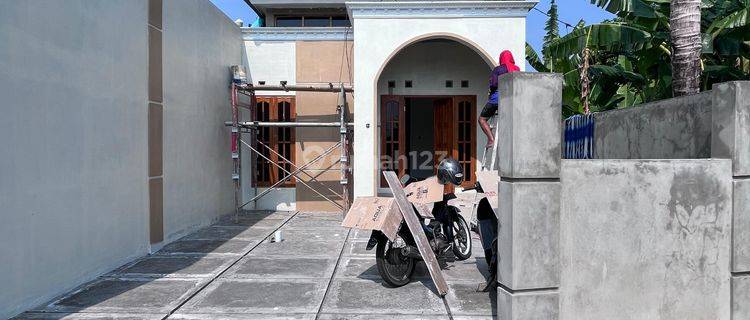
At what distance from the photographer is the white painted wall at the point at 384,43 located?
9.30 m

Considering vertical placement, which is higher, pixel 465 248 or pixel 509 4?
pixel 509 4

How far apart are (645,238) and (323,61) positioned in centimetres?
843

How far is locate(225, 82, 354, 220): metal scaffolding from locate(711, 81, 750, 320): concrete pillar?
6.88m

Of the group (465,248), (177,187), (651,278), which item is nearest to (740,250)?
(651,278)

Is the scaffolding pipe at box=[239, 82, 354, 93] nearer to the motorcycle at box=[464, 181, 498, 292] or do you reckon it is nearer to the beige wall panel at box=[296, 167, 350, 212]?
the beige wall panel at box=[296, 167, 350, 212]

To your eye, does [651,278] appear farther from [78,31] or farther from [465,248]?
[78,31]

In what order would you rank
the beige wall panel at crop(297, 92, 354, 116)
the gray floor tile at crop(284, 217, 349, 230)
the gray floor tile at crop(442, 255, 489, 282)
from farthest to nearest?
the beige wall panel at crop(297, 92, 354, 116), the gray floor tile at crop(284, 217, 349, 230), the gray floor tile at crop(442, 255, 489, 282)

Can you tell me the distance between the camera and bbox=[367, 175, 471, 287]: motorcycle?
5.04 metres

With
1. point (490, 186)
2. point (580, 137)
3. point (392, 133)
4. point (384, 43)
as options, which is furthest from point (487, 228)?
point (392, 133)

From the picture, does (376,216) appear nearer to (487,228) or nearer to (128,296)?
(487,228)

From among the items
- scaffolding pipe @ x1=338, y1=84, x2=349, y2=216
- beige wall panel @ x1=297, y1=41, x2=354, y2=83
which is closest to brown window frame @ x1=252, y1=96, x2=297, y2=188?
beige wall panel @ x1=297, y1=41, x2=354, y2=83

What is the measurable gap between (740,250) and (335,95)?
828 centimetres

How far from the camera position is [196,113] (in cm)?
853

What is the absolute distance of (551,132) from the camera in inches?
136
